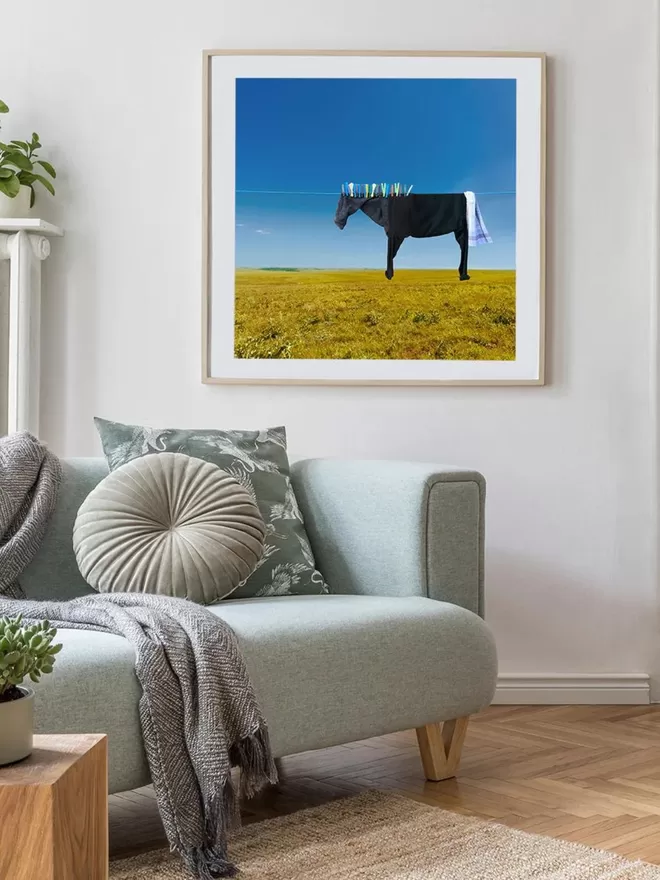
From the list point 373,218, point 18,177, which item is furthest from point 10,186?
point 373,218

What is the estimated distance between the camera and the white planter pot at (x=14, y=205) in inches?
120

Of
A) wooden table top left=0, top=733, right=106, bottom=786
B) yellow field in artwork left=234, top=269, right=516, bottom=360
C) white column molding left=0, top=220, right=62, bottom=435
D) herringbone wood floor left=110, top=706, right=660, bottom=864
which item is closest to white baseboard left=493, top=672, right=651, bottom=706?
herringbone wood floor left=110, top=706, right=660, bottom=864

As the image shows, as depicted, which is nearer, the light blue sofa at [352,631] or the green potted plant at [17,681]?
the green potted plant at [17,681]

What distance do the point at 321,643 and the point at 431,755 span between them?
51 cm

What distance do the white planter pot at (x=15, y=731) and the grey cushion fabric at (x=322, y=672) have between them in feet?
1.49

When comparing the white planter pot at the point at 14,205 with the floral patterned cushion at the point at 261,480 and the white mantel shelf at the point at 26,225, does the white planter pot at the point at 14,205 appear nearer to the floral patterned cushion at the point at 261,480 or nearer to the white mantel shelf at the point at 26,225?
the white mantel shelf at the point at 26,225

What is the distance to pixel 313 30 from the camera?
10.5ft

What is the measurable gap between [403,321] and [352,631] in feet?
4.50

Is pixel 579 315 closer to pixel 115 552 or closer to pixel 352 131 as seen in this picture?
pixel 352 131

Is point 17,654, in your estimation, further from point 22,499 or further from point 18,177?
point 18,177

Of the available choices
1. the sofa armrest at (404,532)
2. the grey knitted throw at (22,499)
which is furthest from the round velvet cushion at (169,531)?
the sofa armrest at (404,532)

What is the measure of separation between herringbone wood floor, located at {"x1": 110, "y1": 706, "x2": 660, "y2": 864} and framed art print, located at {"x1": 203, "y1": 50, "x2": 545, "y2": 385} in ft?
3.37

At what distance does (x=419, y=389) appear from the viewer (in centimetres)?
320

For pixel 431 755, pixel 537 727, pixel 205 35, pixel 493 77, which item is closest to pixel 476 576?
pixel 431 755
